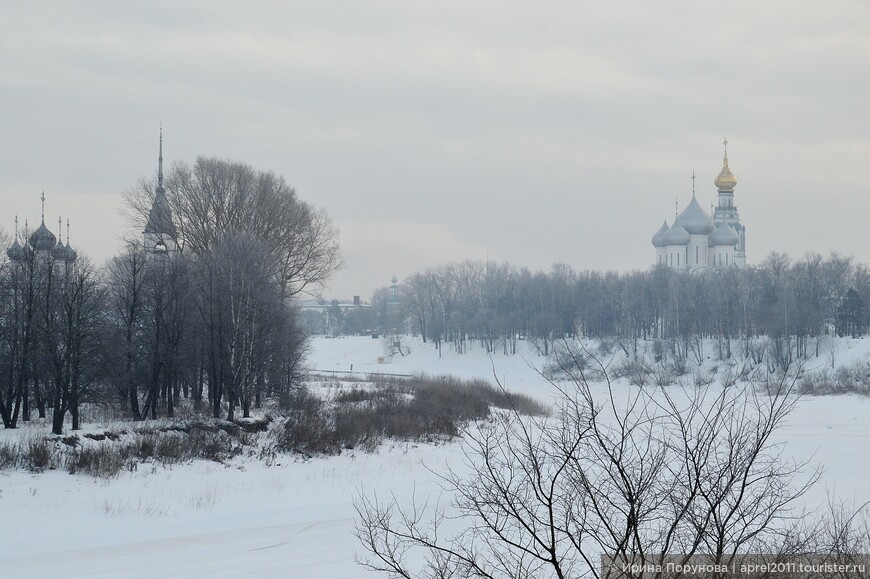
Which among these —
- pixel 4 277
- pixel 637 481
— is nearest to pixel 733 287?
pixel 4 277

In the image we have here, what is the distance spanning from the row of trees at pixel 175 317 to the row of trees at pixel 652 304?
106 feet

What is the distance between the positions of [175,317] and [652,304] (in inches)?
1932

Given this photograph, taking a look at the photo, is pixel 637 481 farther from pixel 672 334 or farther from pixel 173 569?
pixel 672 334

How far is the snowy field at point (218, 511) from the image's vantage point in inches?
607

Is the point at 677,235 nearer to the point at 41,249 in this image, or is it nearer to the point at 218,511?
the point at 41,249

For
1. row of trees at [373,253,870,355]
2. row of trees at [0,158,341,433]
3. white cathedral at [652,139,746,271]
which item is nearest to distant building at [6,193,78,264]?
row of trees at [0,158,341,433]

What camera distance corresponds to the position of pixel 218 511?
19.8 m

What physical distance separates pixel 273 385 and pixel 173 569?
18.5m

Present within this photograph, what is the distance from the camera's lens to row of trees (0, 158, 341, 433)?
2544cm

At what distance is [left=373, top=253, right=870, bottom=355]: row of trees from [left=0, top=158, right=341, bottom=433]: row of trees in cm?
3218

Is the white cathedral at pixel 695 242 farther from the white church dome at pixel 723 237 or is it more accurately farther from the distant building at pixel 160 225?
the distant building at pixel 160 225

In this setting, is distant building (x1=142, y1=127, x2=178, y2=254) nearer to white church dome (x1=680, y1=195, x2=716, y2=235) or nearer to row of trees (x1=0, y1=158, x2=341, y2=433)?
row of trees (x1=0, y1=158, x2=341, y2=433)

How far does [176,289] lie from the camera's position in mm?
30281

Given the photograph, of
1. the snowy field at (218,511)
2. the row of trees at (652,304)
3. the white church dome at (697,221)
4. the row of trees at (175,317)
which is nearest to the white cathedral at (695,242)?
the white church dome at (697,221)
